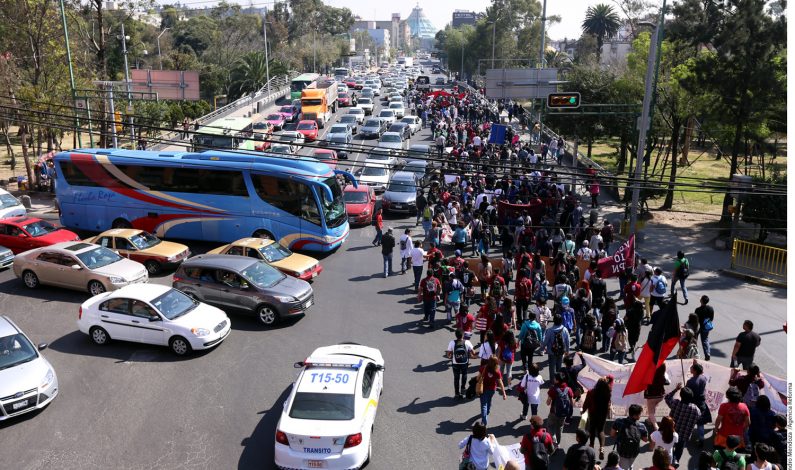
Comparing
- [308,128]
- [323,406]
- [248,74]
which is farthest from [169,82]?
[248,74]

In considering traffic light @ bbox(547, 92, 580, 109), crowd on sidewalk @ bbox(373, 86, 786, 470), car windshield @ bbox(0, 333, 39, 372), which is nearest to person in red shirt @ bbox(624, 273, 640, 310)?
crowd on sidewalk @ bbox(373, 86, 786, 470)

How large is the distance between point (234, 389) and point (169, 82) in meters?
26.9

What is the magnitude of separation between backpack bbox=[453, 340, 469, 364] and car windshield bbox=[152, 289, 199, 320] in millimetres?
6138

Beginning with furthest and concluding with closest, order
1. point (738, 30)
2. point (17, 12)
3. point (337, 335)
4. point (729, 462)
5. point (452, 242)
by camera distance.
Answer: point (17, 12)
point (738, 30)
point (452, 242)
point (337, 335)
point (729, 462)

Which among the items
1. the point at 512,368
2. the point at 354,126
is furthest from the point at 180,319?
the point at 354,126

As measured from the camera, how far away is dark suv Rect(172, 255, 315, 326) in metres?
15.5

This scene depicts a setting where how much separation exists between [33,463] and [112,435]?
1.20 m

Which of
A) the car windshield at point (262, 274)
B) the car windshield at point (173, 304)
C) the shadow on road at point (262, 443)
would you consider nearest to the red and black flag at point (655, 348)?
the shadow on road at point (262, 443)

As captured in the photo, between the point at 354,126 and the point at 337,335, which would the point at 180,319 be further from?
the point at 354,126

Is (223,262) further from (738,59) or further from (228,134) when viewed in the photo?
(228,134)

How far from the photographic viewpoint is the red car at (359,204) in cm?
2484

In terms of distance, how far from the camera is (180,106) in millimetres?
55625

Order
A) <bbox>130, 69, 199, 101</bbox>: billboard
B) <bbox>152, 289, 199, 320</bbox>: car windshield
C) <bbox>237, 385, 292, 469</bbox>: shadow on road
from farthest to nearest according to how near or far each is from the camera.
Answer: <bbox>130, 69, 199, 101</bbox>: billboard
<bbox>152, 289, 199, 320</bbox>: car windshield
<bbox>237, 385, 292, 469</bbox>: shadow on road

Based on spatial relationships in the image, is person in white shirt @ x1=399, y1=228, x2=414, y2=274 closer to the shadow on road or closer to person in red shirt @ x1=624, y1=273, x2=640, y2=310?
person in red shirt @ x1=624, y1=273, x2=640, y2=310
